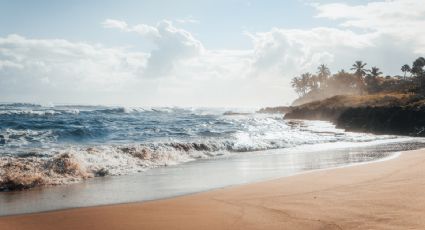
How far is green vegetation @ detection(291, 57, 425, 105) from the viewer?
293 ft

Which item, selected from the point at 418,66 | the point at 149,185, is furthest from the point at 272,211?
the point at 418,66

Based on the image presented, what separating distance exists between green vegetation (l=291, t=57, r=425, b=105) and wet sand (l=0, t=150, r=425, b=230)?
6469 cm

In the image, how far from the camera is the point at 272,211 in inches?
300

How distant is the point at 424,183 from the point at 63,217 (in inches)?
316

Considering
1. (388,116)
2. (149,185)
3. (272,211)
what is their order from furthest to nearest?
(388,116)
(149,185)
(272,211)

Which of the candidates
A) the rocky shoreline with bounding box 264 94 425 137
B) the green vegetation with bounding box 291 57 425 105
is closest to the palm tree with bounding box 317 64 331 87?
the green vegetation with bounding box 291 57 425 105

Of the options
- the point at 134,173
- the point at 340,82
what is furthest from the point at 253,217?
the point at 340,82

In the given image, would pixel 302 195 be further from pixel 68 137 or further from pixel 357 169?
pixel 68 137

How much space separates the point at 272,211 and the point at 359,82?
113m

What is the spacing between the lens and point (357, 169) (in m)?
13.6

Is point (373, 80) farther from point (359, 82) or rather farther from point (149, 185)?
point (149, 185)

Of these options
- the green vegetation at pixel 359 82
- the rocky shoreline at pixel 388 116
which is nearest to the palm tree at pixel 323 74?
the green vegetation at pixel 359 82

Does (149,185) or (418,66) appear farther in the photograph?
(418,66)

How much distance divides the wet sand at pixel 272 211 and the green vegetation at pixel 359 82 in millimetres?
64687
